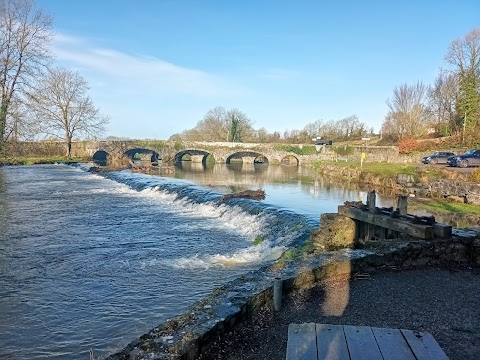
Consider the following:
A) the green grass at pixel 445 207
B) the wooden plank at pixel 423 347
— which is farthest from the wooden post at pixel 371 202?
the green grass at pixel 445 207

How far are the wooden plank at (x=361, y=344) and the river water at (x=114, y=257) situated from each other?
13.5 ft

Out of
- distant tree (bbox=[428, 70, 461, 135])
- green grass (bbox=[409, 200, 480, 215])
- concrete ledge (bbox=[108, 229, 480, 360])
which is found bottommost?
green grass (bbox=[409, 200, 480, 215])

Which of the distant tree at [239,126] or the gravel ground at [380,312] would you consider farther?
the distant tree at [239,126]

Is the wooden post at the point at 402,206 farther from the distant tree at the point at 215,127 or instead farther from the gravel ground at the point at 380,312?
the distant tree at the point at 215,127

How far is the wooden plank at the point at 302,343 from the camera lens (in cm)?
303

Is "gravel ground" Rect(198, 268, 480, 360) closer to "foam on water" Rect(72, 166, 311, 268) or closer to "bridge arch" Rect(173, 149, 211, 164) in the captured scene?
"foam on water" Rect(72, 166, 311, 268)

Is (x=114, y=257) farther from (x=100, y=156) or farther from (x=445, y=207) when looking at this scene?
(x=100, y=156)

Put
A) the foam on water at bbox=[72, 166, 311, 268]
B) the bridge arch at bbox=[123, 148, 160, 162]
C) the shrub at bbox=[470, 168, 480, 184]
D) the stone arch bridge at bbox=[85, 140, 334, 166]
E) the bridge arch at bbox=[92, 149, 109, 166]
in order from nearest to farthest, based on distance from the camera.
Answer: the foam on water at bbox=[72, 166, 311, 268]
the shrub at bbox=[470, 168, 480, 184]
the stone arch bridge at bbox=[85, 140, 334, 166]
the bridge arch at bbox=[92, 149, 109, 166]
the bridge arch at bbox=[123, 148, 160, 162]

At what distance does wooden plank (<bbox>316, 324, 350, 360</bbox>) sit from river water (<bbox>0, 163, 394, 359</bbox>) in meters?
3.93

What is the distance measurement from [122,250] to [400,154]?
4235 centimetres

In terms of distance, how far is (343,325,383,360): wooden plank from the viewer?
9.94 feet

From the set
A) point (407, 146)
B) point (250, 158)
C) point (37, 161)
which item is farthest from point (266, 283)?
point (250, 158)

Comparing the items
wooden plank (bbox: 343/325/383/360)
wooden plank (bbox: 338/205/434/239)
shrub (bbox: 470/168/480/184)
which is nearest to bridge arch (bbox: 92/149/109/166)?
shrub (bbox: 470/168/480/184)

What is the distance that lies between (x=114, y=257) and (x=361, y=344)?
29.5 feet
